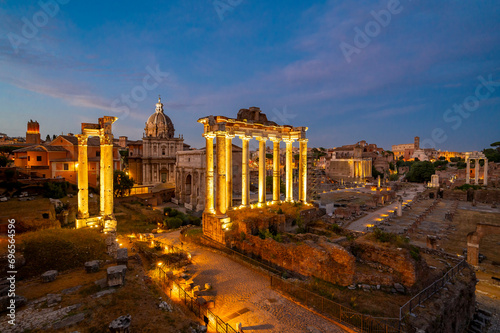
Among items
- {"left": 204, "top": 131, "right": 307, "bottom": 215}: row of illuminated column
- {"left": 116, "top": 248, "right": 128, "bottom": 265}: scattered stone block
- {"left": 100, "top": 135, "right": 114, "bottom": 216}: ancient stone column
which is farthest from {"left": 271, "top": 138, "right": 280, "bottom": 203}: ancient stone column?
{"left": 116, "top": 248, "right": 128, "bottom": 265}: scattered stone block

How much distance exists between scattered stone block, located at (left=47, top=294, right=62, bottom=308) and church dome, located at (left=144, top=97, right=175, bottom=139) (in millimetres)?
52016

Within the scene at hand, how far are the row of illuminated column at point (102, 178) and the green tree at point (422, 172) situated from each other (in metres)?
93.0

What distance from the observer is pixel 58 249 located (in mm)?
13547

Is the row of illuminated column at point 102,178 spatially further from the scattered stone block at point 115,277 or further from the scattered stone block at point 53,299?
the scattered stone block at point 53,299

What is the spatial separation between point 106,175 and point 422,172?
309 ft

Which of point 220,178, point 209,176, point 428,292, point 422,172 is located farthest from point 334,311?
point 422,172

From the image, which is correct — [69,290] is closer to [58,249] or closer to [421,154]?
[58,249]

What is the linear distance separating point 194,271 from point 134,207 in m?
22.0

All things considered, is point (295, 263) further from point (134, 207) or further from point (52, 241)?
point (134, 207)

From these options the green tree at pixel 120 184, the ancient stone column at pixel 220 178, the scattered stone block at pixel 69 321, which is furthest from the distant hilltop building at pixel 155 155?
the scattered stone block at pixel 69 321

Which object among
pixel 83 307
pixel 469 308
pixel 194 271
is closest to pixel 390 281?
pixel 469 308

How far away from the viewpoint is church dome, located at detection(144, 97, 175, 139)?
59375mm

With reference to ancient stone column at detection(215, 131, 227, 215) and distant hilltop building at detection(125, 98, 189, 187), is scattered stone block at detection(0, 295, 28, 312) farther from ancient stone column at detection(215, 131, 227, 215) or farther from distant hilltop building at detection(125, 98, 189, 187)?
distant hilltop building at detection(125, 98, 189, 187)

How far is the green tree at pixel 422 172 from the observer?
270ft
